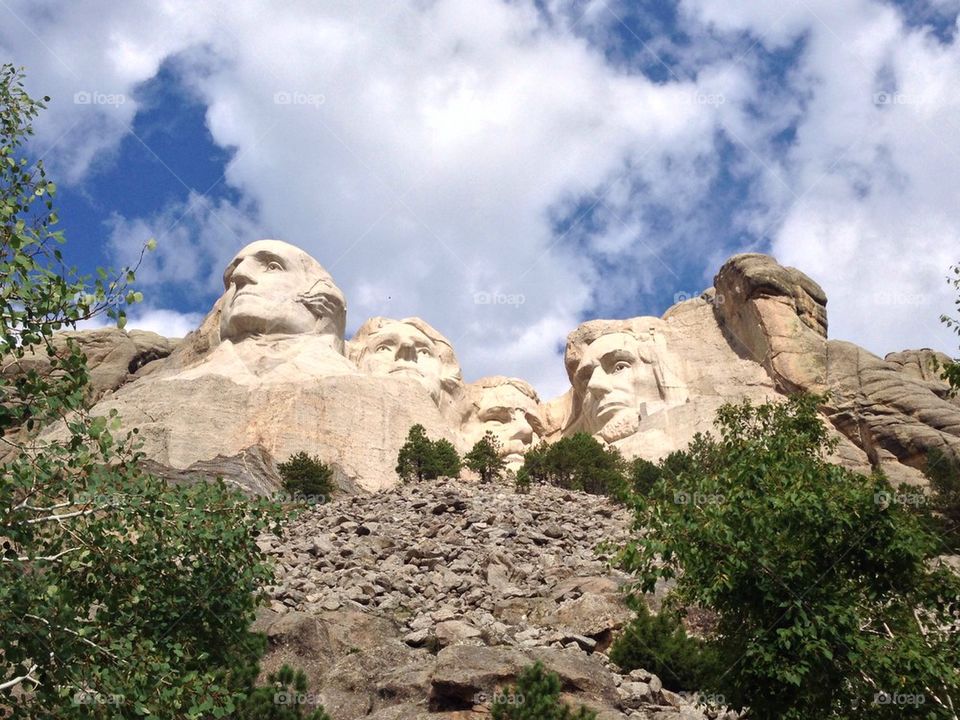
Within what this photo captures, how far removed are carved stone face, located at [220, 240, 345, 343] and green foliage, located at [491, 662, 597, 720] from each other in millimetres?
35768

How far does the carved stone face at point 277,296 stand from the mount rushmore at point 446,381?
2.4 inches

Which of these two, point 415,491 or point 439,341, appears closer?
point 415,491

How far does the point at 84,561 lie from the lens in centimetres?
1107

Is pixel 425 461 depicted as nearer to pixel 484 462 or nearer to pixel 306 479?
pixel 484 462

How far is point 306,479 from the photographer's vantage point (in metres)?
35.2

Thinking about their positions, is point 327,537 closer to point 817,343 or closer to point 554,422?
point 817,343

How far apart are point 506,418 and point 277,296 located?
16.1 metres

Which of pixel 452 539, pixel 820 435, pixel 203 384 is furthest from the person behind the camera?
pixel 203 384

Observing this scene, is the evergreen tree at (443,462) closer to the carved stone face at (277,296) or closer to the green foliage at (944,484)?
the carved stone face at (277,296)

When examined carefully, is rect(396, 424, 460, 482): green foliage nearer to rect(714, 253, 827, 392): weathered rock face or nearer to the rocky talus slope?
the rocky talus slope

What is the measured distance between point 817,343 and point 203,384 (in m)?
23.9

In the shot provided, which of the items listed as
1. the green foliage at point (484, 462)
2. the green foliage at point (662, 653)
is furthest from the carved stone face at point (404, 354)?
the green foliage at point (662, 653)

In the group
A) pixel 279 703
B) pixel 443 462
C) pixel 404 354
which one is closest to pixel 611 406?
pixel 404 354

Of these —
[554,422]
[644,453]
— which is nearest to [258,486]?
[644,453]
